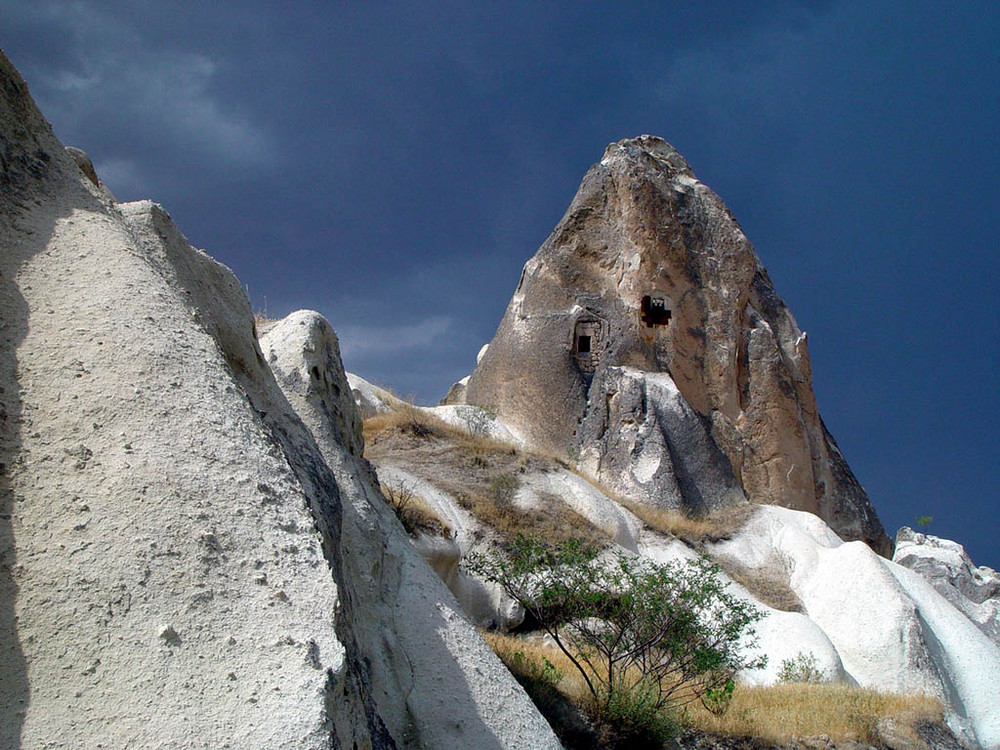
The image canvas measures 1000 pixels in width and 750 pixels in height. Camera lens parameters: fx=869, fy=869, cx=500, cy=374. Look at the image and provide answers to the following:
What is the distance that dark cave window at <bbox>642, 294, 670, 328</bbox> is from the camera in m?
16.4

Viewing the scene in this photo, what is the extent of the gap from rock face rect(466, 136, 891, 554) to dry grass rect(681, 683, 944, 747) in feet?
21.0

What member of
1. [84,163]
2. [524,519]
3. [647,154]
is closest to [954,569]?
[647,154]

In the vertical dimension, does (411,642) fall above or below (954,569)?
below

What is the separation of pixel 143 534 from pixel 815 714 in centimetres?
638

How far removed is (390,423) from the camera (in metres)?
11.8

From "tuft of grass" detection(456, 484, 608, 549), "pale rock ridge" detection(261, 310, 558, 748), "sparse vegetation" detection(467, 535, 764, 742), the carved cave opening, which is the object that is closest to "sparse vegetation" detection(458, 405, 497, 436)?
the carved cave opening

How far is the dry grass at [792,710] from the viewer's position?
6258 millimetres

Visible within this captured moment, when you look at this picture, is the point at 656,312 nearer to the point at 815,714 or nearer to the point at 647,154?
the point at 647,154

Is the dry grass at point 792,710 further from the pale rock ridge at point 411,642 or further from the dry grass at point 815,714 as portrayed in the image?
the pale rock ridge at point 411,642

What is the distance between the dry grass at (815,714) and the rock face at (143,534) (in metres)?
3.63

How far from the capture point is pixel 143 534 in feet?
6.50

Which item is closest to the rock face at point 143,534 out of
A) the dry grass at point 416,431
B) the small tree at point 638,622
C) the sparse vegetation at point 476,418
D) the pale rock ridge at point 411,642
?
Result: the pale rock ridge at point 411,642

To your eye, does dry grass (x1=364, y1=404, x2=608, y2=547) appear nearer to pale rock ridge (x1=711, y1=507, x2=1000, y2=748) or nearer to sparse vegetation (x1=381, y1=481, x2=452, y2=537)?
sparse vegetation (x1=381, y1=481, x2=452, y2=537)

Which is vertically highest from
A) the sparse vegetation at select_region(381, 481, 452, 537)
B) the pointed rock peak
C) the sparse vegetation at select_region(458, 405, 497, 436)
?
the pointed rock peak
